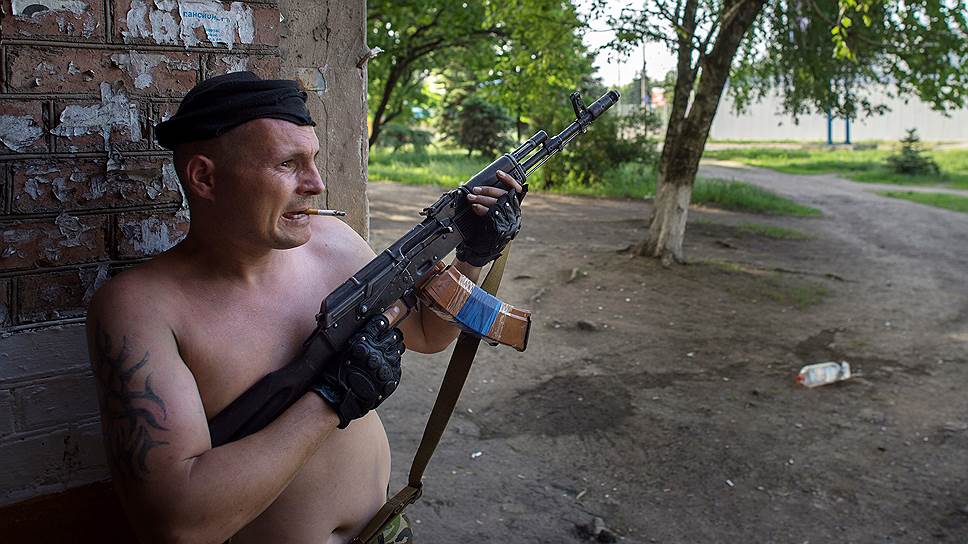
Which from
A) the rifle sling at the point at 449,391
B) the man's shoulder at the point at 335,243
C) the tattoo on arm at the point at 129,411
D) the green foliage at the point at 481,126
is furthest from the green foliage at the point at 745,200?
the tattoo on arm at the point at 129,411

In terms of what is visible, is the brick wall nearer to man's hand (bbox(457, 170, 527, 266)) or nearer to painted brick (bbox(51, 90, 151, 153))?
painted brick (bbox(51, 90, 151, 153))

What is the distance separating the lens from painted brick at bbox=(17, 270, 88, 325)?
200 centimetres

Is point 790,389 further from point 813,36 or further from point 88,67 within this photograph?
point 813,36

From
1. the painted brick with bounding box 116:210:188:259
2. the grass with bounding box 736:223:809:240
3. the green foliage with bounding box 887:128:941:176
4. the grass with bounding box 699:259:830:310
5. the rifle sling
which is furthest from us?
the green foliage with bounding box 887:128:941:176

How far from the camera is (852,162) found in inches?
987

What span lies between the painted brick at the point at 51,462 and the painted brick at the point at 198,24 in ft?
3.12

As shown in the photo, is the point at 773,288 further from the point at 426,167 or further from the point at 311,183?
the point at 426,167

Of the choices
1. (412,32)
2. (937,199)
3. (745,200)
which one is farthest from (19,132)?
(937,199)

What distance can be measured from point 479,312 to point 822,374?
4583 millimetres

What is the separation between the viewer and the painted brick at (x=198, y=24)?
2082 millimetres

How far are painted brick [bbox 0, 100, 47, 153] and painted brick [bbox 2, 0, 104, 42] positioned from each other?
15 centimetres

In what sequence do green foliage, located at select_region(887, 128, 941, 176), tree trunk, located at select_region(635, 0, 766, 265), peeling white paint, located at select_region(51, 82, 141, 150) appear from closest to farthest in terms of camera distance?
peeling white paint, located at select_region(51, 82, 141, 150) < tree trunk, located at select_region(635, 0, 766, 265) < green foliage, located at select_region(887, 128, 941, 176)

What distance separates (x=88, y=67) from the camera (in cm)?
202

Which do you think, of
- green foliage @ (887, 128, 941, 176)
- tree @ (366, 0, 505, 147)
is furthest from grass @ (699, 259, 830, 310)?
green foliage @ (887, 128, 941, 176)
